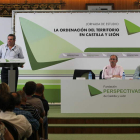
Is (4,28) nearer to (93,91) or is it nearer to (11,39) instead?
(11,39)

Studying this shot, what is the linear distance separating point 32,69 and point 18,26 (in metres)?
1.02

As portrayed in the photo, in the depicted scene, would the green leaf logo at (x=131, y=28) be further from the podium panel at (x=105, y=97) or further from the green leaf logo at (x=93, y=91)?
the green leaf logo at (x=93, y=91)

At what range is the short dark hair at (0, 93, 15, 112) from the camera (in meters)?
2.16

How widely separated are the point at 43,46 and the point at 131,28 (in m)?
2.02

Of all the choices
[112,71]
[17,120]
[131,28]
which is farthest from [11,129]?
[131,28]

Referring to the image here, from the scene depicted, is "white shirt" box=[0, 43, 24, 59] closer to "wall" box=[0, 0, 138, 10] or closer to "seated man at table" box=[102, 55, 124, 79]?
"seated man at table" box=[102, 55, 124, 79]

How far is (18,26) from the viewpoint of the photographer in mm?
7008

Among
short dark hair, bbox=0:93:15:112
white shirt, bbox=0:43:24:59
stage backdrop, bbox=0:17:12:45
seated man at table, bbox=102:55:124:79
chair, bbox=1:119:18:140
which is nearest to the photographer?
chair, bbox=1:119:18:140

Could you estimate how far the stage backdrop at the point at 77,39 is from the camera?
6.96 metres

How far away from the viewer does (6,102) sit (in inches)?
85.7

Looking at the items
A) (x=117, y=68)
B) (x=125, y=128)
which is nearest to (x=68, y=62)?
(x=117, y=68)

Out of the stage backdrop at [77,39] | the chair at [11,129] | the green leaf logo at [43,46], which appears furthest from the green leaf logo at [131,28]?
the chair at [11,129]

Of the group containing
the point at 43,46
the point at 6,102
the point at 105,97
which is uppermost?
the point at 43,46

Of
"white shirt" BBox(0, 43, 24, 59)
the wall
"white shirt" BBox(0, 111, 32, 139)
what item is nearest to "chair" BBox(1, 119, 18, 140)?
"white shirt" BBox(0, 111, 32, 139)
